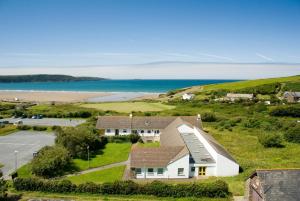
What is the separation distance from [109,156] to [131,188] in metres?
14.7

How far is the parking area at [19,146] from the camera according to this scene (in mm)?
39844

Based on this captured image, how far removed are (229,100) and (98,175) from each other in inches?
2859

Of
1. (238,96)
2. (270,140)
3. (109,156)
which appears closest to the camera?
(109,156)

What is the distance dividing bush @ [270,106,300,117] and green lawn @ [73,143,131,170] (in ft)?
148

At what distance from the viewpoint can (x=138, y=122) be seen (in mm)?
57406

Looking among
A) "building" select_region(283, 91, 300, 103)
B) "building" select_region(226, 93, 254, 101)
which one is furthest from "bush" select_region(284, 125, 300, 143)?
"building" select_region(226, 93, 254, 101)

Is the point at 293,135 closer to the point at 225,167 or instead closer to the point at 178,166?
the point at 225,167

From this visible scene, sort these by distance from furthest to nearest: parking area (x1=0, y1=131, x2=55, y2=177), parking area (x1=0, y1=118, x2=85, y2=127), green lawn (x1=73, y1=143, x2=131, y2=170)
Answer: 1. parking area (x1=0, y1=118, x2=85, y2=127)
2. parking area (x1=0, y1=131, x2=55, y2=177)
3. green lawn (x1=73, y1=143, x2=131, y2=170)

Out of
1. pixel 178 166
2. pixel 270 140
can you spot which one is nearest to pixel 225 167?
pixel 178 166

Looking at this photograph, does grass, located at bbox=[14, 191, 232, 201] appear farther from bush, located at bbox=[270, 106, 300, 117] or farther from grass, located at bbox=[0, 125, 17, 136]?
bush, located at bbox=[270, 106, 300, 117]

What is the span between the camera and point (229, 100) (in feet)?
328

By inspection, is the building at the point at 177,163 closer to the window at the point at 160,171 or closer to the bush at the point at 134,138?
the window at the point at 160,171

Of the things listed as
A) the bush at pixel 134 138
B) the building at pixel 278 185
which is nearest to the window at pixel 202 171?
the building at pixel 278 185

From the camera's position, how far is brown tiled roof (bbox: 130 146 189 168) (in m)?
34.9
